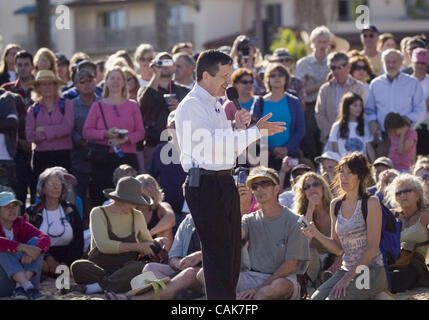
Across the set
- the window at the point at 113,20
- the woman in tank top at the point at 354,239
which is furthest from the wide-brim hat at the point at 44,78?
the window at the point at 113,20

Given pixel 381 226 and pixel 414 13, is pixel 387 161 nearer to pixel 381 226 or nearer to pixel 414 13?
pixel 381 226

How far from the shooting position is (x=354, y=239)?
801 cm

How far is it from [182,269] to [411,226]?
87.6 inches

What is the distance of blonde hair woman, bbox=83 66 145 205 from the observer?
10.7 metres

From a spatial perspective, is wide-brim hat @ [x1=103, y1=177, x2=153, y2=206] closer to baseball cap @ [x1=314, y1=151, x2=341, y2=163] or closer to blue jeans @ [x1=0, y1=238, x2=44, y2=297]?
blue jeans @ [x1=0, y1=238, x2=44, y2=297]

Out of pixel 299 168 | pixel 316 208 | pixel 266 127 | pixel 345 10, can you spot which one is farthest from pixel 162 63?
pixel 345 10

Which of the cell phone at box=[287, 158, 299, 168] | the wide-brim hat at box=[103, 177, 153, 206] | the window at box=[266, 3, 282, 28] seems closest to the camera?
the wide-brim hat at box=[103, 177, 153, 206]

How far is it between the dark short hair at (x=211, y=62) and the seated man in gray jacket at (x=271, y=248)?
1969mm

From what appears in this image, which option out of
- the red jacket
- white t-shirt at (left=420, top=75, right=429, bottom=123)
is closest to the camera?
the red jacket

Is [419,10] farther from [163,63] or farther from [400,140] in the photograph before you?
[163,63]

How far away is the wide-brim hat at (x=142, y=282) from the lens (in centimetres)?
859

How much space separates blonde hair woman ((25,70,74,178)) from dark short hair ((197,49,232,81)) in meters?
4.47

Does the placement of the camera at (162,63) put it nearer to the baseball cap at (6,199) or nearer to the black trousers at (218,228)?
the baseball cap at (6,199)

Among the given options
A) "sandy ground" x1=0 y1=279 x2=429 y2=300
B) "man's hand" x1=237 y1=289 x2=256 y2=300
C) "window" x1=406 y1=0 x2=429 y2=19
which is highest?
Answer: "window" x1=406 y1=0 x2=429 y2=19
